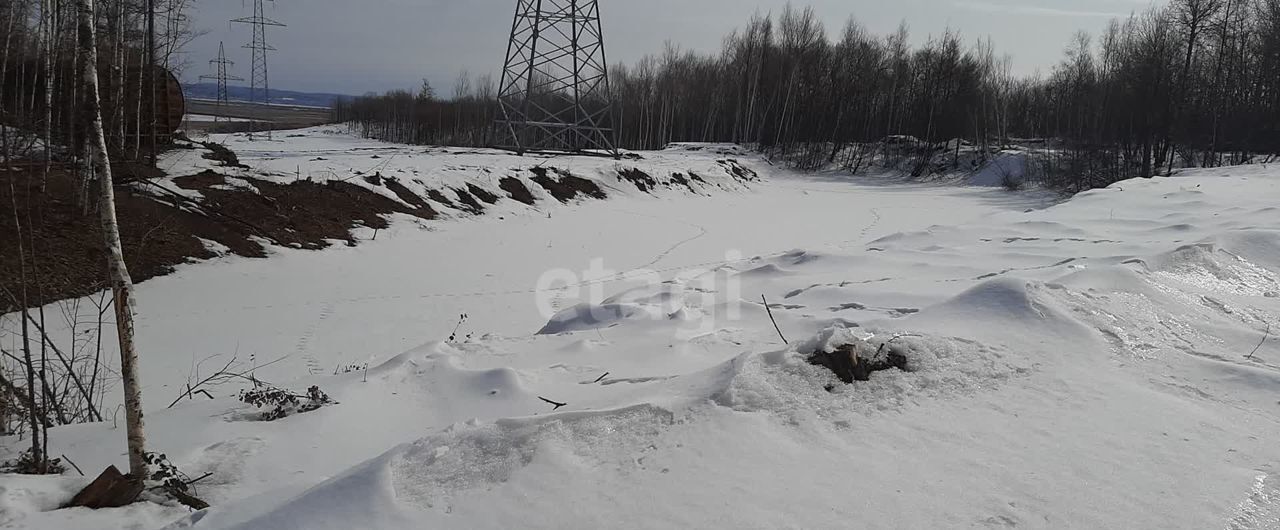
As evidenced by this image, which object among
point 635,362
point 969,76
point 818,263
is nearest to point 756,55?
point 969,76

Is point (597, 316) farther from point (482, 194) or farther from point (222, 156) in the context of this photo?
point (222, 156)

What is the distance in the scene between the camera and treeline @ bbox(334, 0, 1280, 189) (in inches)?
1001

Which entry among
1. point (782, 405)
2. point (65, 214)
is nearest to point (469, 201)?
point (65, 214)

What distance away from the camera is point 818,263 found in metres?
6.41

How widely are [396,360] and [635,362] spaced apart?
166 centimetres

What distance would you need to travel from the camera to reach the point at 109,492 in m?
2.56

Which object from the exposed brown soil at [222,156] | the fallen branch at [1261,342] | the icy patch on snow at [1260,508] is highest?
the exposed brown soil at [222,156]

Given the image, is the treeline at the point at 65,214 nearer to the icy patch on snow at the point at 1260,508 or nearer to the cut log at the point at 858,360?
the cut log at the point at 858,360

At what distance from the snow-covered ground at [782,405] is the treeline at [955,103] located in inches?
904

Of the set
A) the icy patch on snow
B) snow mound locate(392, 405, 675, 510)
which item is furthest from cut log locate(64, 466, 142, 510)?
the icy patch on snow

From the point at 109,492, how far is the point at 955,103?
42836 mm

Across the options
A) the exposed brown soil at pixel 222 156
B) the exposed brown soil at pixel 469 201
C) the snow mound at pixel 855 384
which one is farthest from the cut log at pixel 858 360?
the exposed brown soil at pixel 222 156

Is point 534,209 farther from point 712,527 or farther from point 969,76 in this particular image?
point 969,76

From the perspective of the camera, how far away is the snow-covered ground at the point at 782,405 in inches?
82.4
